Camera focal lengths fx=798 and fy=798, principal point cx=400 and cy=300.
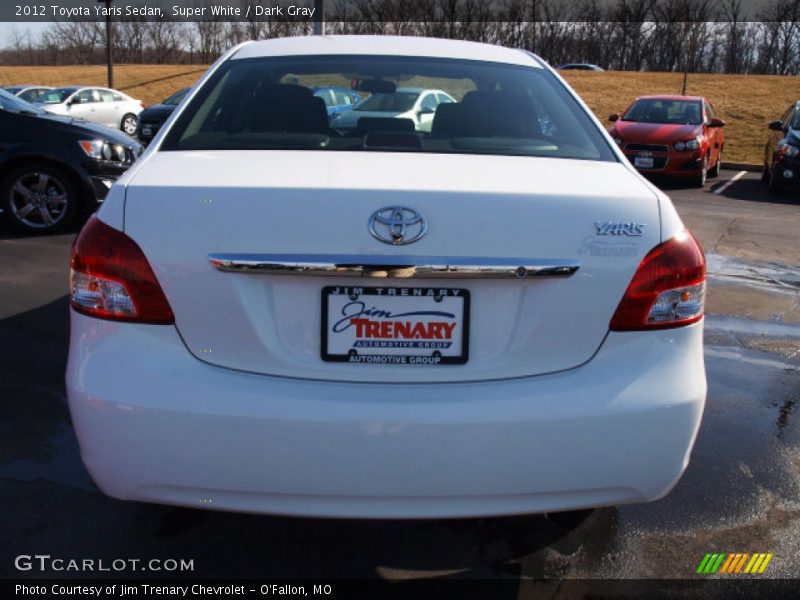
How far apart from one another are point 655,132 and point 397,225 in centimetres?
1328

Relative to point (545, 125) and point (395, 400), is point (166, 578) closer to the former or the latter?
point (395, 400)

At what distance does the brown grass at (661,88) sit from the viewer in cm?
2409

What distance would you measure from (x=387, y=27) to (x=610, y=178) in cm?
5432

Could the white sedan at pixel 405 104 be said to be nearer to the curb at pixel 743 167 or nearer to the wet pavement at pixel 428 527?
the wet pavement at pixel 428 527

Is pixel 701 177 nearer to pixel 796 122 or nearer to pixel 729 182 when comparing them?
pixel 729 182

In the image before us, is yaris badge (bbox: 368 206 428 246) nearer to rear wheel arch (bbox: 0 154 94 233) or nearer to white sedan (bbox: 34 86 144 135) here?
rear wheel arch (bbox: 0 154 94 233)

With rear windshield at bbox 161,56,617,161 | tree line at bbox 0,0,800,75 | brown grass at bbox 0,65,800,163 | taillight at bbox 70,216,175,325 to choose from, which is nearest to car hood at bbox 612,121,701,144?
brown grass at bbox 0,65,800,163

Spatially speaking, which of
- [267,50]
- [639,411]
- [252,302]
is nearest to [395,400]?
[252,302]

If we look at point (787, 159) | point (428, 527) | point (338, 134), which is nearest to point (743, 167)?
point (787, 159)

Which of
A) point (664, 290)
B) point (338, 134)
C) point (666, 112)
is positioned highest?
point (338, 134)

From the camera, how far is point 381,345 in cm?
213

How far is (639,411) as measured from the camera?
2154 mm

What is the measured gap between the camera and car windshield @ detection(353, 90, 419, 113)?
34.7 ft

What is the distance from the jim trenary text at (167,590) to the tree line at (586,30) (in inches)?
2105
